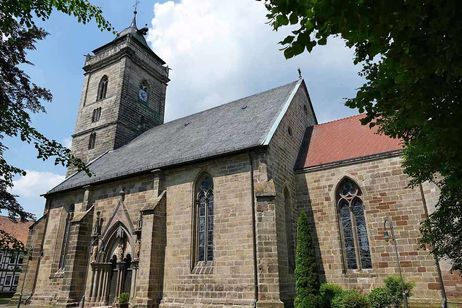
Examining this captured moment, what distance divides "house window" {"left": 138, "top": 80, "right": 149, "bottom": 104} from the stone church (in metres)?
7.77

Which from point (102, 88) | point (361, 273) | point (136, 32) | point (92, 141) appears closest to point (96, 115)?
point (92, 141)

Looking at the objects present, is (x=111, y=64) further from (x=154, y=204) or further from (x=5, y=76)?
(x=5, y=76)

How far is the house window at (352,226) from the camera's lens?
13141 millimetres

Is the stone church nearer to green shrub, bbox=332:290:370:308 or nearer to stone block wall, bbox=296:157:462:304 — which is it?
stone block wall, bbox=296:157:462:304

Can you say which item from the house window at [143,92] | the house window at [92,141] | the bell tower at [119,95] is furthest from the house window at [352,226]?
the house window at [92,141]

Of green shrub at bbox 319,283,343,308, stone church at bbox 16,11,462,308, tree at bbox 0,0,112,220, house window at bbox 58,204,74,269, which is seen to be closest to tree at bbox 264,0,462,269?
tree at bbox 0,0,112,220

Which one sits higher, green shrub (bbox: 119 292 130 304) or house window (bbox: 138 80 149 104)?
house window (bbox: 138 80 149 104)

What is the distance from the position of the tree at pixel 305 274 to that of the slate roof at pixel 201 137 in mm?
3964

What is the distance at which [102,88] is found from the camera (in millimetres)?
26422

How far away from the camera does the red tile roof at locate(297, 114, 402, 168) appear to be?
47.3 ft

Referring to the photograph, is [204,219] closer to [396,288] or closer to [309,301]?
[309,301]

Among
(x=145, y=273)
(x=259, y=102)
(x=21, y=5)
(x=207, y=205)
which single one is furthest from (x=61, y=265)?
(x=21, y=5)

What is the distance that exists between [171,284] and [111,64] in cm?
1901

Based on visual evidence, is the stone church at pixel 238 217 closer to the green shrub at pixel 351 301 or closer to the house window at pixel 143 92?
the green shrub at pixel 351 301
